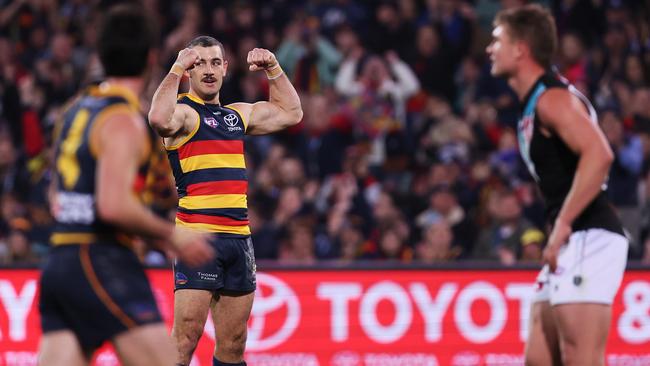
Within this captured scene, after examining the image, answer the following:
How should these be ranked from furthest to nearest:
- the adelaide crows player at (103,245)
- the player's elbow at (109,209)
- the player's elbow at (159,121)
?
the player's elbow at (159,121) → the adelaide crows player at (103,245) → the player's elbow at (109,209)

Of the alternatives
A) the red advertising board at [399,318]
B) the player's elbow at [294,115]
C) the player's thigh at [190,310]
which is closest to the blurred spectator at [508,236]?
the red advertising board at [399,318]

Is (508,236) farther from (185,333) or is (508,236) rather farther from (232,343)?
(185,333)

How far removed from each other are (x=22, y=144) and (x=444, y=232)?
6220 millimetres

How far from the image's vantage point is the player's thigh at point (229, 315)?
24.6 ft

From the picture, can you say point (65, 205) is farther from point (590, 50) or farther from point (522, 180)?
point (590, 50)

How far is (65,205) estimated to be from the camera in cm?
503

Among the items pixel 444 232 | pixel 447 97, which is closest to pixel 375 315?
pixel 444 232

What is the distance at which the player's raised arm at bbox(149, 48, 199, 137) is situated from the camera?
7.20m

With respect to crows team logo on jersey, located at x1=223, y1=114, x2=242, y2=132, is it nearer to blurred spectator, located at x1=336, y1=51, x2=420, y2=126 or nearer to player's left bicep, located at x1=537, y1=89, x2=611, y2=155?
player's left bicep, located at x1=537, y1=89, x2=611, y2=155

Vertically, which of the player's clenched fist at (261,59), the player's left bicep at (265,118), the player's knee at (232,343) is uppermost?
the player's clenched fist at (261,59)

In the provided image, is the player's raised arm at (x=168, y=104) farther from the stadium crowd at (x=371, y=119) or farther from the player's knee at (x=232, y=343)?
the stadium crowd at (x=371, y=119)

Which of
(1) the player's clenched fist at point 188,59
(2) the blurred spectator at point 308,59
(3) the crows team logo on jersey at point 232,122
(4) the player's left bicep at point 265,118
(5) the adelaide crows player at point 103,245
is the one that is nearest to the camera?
(5) the adelaide crows player at point 103,245

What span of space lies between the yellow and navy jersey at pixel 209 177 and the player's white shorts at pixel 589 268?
230 cm

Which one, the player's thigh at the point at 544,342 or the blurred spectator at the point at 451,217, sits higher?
the player's thigh at the point at 544,342
